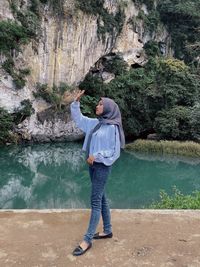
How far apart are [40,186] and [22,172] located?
195cm

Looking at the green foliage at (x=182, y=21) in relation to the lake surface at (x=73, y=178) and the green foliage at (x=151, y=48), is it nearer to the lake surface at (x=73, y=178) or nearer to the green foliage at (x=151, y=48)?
the green foliage at (x=151, y=48)

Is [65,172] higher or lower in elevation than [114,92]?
lower

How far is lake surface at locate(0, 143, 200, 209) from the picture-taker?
31.3ft

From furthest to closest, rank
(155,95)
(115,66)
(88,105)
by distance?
1. (115,66)
2. (155,95)
3. (88,105)

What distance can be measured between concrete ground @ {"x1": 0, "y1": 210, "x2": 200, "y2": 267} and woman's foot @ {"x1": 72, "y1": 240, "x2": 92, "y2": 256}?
1.2 inches

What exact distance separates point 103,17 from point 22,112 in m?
7.09

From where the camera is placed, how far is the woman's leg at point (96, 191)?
318 cm

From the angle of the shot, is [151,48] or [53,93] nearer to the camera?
[53,93]

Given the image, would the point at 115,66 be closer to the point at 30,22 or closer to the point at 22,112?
the point at 30,22

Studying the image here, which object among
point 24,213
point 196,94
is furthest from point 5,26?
point 24,213

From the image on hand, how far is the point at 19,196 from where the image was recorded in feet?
32.3

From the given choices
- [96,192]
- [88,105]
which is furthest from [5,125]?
[96,192]

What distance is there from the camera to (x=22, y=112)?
18.3 m

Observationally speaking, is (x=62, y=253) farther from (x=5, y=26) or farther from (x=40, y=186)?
(x=5, y=26)
